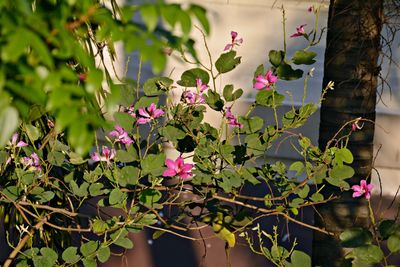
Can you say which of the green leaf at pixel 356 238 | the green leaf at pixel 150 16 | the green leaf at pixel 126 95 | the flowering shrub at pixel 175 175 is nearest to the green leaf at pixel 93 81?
the green leaf at pixel 150 16

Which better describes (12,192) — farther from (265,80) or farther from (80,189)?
(265,80)

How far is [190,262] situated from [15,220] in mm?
1818

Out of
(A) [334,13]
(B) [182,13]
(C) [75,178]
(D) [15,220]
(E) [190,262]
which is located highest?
(B) [182,13]

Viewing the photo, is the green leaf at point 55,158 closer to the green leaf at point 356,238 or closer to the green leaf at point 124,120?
the green leaf at point 124,120

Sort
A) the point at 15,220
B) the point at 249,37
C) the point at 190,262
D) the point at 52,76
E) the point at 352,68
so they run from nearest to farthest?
1. the point at 52,76
2. the point at 352,68
3. the point at 15,220
4. the point at 190,262
5. the point at 249,37

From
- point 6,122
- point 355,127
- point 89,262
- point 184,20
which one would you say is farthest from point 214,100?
point 6,122

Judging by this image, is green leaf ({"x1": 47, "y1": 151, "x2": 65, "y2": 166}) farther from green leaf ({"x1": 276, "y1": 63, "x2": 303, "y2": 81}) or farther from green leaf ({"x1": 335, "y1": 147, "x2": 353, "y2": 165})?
green leaf ({"x1": 335, "y1": 147, "x2": 353, "y2": 165})

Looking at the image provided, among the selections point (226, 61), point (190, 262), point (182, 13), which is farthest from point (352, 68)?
point (190, 262)

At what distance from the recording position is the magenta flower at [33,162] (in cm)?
338

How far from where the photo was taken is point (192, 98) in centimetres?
335

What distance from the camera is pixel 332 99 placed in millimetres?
3383

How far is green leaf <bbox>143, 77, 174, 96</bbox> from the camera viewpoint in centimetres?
336

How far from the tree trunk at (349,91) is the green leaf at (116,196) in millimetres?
746

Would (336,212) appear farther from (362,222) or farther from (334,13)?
(334,13)
